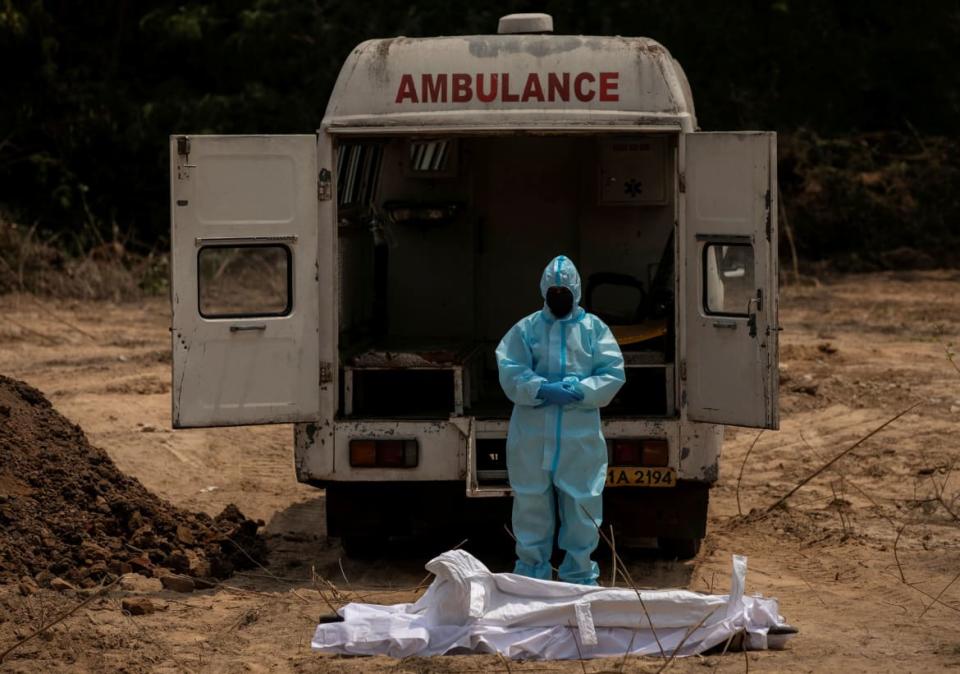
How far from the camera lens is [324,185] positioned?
24.9 ft

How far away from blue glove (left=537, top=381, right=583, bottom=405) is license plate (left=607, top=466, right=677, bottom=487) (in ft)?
2.62

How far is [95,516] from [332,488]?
4.30 ft

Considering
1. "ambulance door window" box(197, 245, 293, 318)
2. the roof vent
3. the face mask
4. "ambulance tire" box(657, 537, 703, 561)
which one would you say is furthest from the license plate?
"ambulance door window" box(197, 245, 293, 318)

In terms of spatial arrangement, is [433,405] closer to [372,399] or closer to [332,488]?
[372,399]

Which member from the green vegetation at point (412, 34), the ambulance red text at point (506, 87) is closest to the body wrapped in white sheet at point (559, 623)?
the ambulance red text at point (506, 87)

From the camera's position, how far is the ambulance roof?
764cm

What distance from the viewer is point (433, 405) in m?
8.88

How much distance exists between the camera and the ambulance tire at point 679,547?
818 cm

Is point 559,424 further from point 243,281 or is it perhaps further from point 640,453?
point 243,281

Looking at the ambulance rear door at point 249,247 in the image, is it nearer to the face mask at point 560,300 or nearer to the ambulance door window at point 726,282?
the face mask at point 560,300

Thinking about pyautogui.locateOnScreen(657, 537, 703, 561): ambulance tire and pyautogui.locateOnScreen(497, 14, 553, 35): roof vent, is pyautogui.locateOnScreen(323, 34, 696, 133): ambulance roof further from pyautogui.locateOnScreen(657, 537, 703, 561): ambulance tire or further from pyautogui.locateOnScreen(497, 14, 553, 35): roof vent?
pyautogui.locateOnScreen(657, 537, 703, 561): ambulance tire

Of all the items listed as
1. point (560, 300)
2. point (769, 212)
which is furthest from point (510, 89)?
point (769, 212)

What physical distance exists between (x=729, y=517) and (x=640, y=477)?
1936 mm

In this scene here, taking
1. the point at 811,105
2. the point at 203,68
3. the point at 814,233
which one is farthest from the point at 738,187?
the point at 203,68
